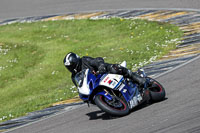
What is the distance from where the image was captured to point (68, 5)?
883 inches

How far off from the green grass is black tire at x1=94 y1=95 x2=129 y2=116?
3657mm

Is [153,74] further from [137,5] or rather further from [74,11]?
[74,11]

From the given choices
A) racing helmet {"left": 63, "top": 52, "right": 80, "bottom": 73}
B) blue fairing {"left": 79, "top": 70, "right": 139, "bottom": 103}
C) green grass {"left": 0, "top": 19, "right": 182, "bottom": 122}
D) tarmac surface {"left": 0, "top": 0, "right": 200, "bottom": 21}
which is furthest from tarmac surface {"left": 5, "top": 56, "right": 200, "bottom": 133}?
tarmac surface {"left": 0, "top": 0, "right": 200, "bottom": 21}

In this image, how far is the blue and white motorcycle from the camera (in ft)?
26.3

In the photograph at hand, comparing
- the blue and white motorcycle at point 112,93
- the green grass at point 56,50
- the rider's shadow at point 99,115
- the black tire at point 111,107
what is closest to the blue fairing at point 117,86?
the blue and white motorcycle at point 112,93

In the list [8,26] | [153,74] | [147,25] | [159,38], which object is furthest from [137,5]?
[153,74]

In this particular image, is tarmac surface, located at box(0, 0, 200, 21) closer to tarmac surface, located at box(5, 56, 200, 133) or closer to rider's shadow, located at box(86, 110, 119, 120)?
tarmac surface, located at box(5, 56, 200, 133)

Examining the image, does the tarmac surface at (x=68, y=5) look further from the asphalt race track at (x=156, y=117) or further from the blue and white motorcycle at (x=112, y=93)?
the blue and white motorcycle at (x=112, y=93)

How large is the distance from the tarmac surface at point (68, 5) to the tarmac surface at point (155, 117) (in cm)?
829

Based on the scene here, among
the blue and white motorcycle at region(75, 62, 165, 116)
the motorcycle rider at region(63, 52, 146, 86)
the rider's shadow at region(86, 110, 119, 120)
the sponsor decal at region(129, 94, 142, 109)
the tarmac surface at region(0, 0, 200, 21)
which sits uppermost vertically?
the tarmac surface at region(0, 0, 200, 21)

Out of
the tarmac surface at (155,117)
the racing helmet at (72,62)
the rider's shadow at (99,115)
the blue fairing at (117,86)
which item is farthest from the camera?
the rider's shadow at (99,115)

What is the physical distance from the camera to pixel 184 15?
1680cm

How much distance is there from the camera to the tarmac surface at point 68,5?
61.8ft

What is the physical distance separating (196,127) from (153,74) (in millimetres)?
4924
